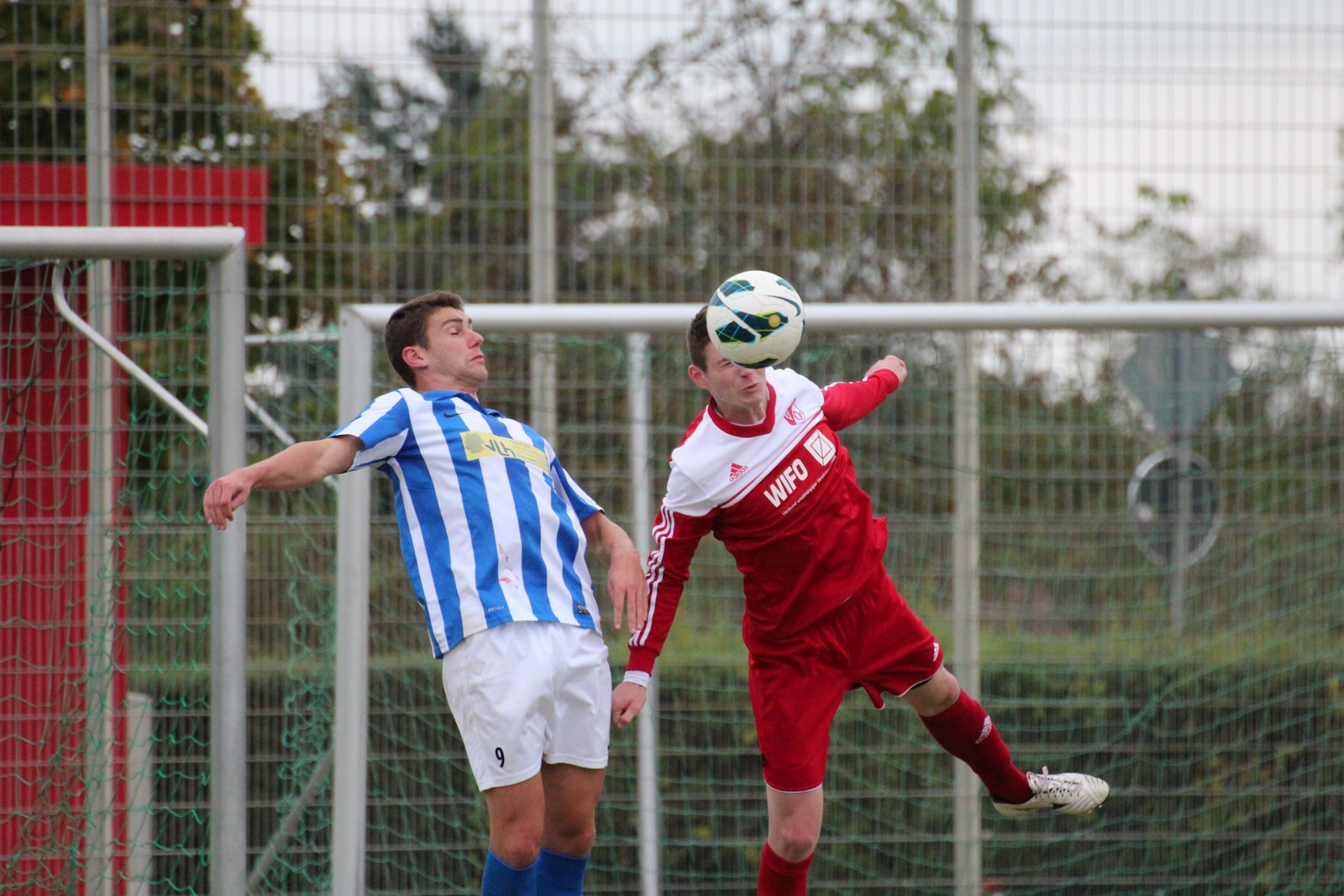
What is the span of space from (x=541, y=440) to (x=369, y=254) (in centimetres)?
225

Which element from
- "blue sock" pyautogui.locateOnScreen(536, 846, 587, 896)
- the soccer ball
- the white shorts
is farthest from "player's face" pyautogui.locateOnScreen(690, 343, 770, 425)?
"blue sock" pyautogui.locateOnScreen(536, 846, 587, 896)

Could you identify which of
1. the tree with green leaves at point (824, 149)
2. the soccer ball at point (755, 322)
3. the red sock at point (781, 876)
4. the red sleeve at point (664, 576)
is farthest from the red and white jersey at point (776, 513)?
the tree with green leaves at point (824, 149)

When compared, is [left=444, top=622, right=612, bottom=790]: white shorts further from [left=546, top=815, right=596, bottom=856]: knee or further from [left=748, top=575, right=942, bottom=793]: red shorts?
[left=748, top=575, right=942, bottom=793]: red shorts

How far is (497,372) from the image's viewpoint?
18.4 ft

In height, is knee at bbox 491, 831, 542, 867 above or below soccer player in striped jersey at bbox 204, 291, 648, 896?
below

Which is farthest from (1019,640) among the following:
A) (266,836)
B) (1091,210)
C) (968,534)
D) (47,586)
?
(47,586)

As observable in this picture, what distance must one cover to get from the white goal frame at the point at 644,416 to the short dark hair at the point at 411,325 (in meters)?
0.66

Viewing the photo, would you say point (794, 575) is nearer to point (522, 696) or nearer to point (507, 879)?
point (522, 696)

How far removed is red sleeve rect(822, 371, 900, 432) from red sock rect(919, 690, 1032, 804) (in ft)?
3.07

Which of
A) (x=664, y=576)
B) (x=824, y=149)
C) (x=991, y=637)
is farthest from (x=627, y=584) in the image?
(x=824, y=149)

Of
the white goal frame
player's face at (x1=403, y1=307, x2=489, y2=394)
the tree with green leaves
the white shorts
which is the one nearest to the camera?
the white shorts

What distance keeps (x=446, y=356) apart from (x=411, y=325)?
0.15m

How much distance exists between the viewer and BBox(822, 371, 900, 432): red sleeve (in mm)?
3912

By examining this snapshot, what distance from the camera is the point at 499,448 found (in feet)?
11.3
